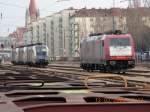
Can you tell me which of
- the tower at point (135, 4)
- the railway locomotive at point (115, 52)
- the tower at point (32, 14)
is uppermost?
the tower at point (32, 14)

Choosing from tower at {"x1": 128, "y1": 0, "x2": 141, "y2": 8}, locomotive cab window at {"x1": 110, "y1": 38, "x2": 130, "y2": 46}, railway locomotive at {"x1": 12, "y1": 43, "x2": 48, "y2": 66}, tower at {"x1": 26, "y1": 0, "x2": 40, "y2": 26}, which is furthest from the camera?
tower at {"x1": 26, "y1": 0, "x2": 40, "y2": 26}

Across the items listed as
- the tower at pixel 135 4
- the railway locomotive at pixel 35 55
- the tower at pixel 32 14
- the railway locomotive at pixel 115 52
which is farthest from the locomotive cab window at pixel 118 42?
the tower at pixel 32 14

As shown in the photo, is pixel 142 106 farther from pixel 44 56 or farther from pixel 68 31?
pixel 68 31

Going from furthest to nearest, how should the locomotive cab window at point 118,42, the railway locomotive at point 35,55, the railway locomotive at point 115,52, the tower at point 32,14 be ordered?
the tower at point 32,14 < the railway locomotive at point 35,55 < the locomotive cab window at point 118,42 < the railway locomotive at point 115,52

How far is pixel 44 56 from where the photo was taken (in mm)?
58906

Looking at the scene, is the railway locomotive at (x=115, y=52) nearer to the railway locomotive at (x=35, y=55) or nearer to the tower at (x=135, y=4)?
the railway locomotive at (x=35, y=55)

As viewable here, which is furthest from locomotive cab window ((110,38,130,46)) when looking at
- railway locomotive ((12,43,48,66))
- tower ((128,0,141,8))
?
tower ((128,0,141,8))

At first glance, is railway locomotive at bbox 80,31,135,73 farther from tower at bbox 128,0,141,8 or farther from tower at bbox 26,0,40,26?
tower at bbox 26,0,40,26

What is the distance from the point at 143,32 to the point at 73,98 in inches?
3351

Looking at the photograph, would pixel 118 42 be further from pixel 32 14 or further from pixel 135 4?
pixel 32 14

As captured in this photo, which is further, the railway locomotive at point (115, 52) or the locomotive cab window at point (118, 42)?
the locomotive cab window at point (118, 42)

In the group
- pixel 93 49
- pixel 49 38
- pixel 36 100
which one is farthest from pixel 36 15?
pixel 36 100

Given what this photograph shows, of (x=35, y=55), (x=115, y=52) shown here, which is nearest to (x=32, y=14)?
(x=35, y=55)

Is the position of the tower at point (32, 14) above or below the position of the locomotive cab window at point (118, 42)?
above
